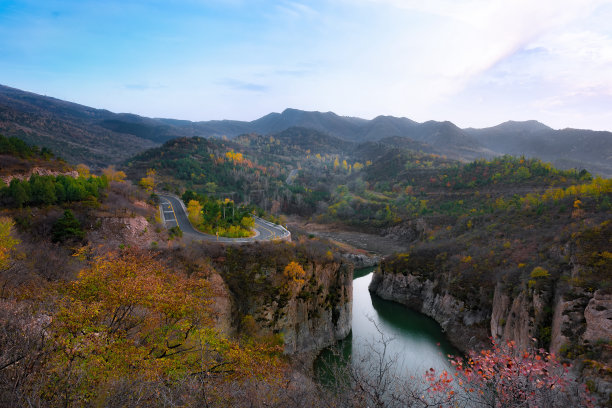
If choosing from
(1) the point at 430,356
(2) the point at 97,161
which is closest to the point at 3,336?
(1) the point at 430,356

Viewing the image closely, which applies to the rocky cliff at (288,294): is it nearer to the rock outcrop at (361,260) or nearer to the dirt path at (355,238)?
A: the rock outcrop at (361,260)

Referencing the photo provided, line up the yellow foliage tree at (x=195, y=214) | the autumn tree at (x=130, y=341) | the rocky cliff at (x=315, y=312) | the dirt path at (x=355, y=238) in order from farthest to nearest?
the dirt path at (x=355, y=238) < the yellow foliage tree at (x=195, y=214) < the rocky cliff at (x=315, y=312) < the autumn tree at (x=130, y=341)

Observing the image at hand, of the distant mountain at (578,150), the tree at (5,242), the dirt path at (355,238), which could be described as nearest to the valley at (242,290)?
the tree at (5,242)

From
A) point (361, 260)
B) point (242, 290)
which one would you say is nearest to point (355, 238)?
point (361, 260)

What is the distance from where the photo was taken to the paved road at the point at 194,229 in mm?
32594

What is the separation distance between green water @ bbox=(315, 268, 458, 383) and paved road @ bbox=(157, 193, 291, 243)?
12880 millimetres

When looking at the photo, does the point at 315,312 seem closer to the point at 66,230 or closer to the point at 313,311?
the point at 313,311

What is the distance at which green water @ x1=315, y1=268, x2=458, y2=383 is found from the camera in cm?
2762

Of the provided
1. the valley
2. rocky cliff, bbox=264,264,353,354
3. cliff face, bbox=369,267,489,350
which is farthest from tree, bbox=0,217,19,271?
cliff face, bbox=369,267,489,350

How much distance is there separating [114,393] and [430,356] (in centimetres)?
2956

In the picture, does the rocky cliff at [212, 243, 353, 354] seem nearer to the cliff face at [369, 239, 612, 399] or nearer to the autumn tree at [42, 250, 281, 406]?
the autumn tree at [42, 250, 281, 406]

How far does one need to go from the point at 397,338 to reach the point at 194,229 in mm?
25756

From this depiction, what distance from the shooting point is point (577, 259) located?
25484 mm

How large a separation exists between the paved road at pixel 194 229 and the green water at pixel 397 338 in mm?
12880
